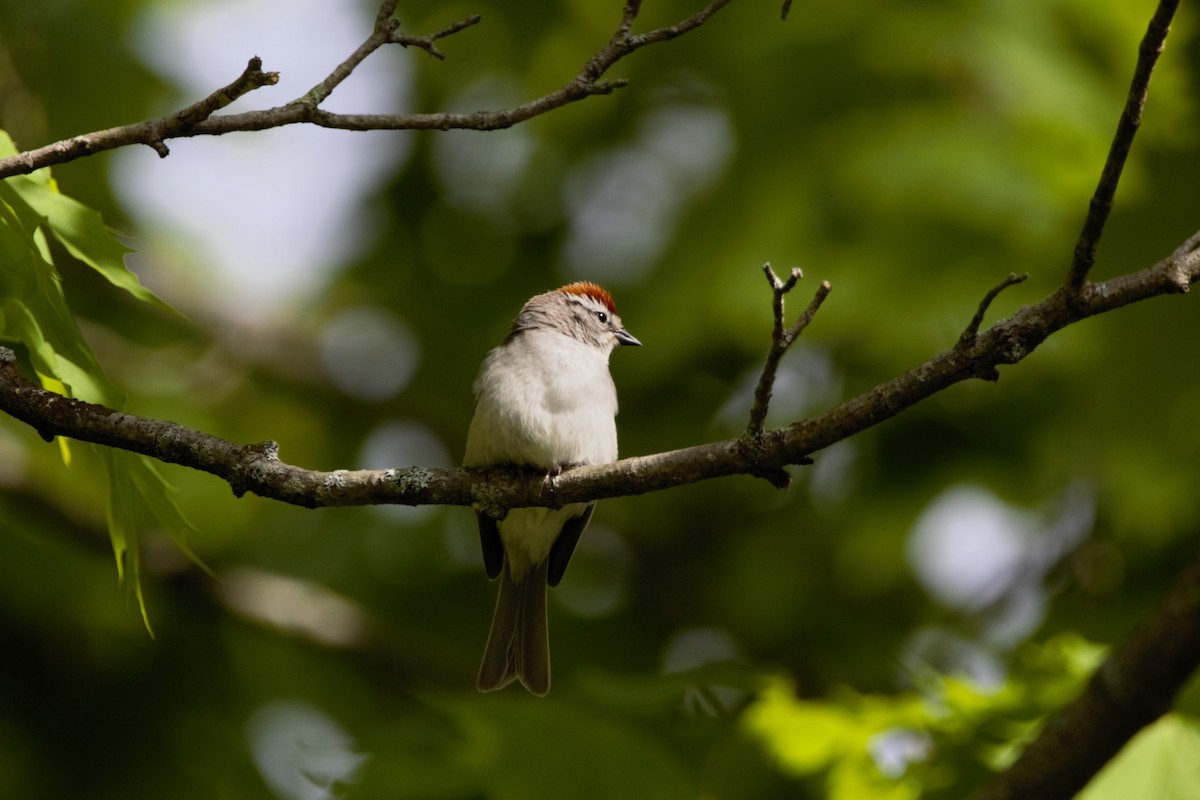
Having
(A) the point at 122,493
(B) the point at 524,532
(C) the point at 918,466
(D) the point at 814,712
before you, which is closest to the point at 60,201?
(A) the point at 122,493

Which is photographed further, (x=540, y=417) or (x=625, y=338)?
(x=625, y=338)

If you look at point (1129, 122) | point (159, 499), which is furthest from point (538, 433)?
point (1129, 122)

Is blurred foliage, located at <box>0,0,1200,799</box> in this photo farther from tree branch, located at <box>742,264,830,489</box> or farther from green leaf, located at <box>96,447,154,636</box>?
tree branch, located at <box>742,264,830,489</box>

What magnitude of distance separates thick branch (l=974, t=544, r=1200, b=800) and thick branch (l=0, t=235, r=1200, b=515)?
192 centimetres

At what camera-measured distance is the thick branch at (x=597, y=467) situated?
2.99m

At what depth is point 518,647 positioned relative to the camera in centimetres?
605

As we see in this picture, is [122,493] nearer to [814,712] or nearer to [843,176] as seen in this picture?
[814,712]

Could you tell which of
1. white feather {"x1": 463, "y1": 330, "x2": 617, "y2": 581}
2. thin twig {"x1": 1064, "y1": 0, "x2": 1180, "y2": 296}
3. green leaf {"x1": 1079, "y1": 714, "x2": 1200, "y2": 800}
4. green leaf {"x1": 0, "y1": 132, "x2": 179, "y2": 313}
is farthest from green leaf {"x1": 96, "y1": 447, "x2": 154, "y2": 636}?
green leaf {"x1": 1079, "y1": 714, "x2": 1200, "y2": 800}

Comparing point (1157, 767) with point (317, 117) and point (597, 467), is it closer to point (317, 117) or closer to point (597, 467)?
point (597, 467)

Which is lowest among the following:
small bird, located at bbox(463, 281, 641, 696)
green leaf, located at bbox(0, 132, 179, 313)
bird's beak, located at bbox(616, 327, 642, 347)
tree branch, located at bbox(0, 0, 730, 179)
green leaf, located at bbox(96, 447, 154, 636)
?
green leaf, located at bbox(96, 447, 154, 636)

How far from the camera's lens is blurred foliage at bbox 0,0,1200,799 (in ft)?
18.6

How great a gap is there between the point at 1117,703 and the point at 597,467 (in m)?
2.16

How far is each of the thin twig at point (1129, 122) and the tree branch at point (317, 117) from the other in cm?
120

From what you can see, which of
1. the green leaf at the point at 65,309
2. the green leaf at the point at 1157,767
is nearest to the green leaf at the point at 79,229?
the green leaf at the point at 65,309
